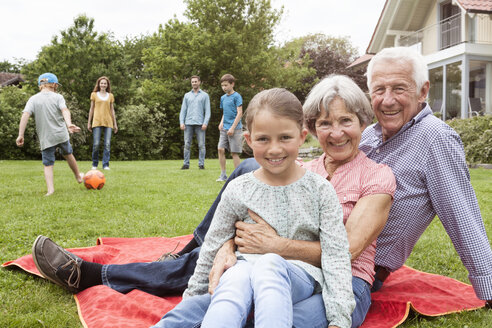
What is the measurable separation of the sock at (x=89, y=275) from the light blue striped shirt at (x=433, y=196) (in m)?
1.81

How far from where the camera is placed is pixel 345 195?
2.25 meters

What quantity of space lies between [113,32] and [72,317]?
65.1 ft

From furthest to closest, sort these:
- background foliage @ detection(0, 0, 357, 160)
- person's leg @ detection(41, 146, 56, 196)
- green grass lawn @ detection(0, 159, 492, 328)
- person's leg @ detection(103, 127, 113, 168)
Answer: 1. background foliage @ detection(0, 0, 357, 160)
2. person's leg @ detection(103, 127, 113, 168)
3. person's leg @ detection(41, 146, 56, 196)
4. green grass lawn @ detection(0, 159, 492, 328)

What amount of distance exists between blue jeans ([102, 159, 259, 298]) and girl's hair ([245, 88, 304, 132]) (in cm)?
89

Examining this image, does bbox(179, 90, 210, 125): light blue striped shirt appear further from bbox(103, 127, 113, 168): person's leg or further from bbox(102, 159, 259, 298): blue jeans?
bbox(102, 159, 259, 298): blue jeans

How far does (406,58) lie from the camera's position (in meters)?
2.54

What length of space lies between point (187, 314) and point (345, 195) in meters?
0.95

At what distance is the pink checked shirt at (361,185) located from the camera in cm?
220

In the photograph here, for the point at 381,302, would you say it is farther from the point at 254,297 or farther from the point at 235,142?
the point at 235,142

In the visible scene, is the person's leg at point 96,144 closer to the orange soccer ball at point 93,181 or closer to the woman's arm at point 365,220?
the orange soccer ball at point 93,181

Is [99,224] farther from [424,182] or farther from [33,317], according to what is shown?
[424,182]

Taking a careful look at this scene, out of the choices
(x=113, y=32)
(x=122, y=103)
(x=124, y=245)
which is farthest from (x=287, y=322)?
(x=113, y=32)

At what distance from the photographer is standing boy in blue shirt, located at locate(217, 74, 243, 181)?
8.44 metres

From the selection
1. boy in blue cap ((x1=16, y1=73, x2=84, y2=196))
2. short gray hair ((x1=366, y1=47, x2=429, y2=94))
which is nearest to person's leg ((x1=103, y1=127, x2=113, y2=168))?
boy in blue cap ((x1=16, y1=73, x2=84, y2=196))
